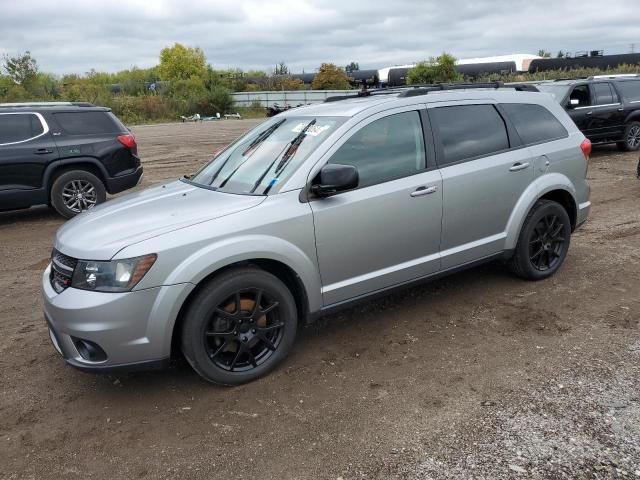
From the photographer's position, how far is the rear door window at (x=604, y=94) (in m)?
12.9

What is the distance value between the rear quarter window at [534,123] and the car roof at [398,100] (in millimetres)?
73

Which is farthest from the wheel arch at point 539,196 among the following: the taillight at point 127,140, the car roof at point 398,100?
the taillight at point 127,140

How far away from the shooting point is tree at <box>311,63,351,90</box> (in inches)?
2288

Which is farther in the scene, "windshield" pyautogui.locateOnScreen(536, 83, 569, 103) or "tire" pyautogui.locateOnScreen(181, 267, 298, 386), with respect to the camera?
"windshield" pyautogui.locateOnScreen(536, 83, 569, 103)

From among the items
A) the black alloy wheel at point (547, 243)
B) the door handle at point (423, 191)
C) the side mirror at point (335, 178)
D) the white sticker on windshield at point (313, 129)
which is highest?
the white sticker on windshield at point (313, 129)

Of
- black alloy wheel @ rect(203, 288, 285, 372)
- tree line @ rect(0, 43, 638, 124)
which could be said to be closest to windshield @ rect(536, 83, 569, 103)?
black alloy wheel @ rect(203, 288, 285, 372)

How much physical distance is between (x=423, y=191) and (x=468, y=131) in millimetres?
828

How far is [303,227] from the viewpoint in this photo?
361 centimetres

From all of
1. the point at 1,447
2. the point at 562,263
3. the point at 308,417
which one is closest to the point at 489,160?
the point at 562,263

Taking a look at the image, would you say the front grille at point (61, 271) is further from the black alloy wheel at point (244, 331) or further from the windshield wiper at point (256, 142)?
the windshield wiper at point (256, 142)

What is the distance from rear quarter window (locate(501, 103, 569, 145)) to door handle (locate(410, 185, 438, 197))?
4.14 feet

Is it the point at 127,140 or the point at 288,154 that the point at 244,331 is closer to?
the point at 288,154

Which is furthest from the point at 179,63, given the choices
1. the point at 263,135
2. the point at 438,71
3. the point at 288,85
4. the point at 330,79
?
the point at 263,135

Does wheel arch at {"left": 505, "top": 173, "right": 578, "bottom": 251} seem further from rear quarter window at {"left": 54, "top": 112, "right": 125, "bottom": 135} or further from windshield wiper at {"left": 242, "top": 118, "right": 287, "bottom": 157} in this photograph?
rear quarter window at {"left": 54, "top": 112, "right": 125, "bottom": 135}
